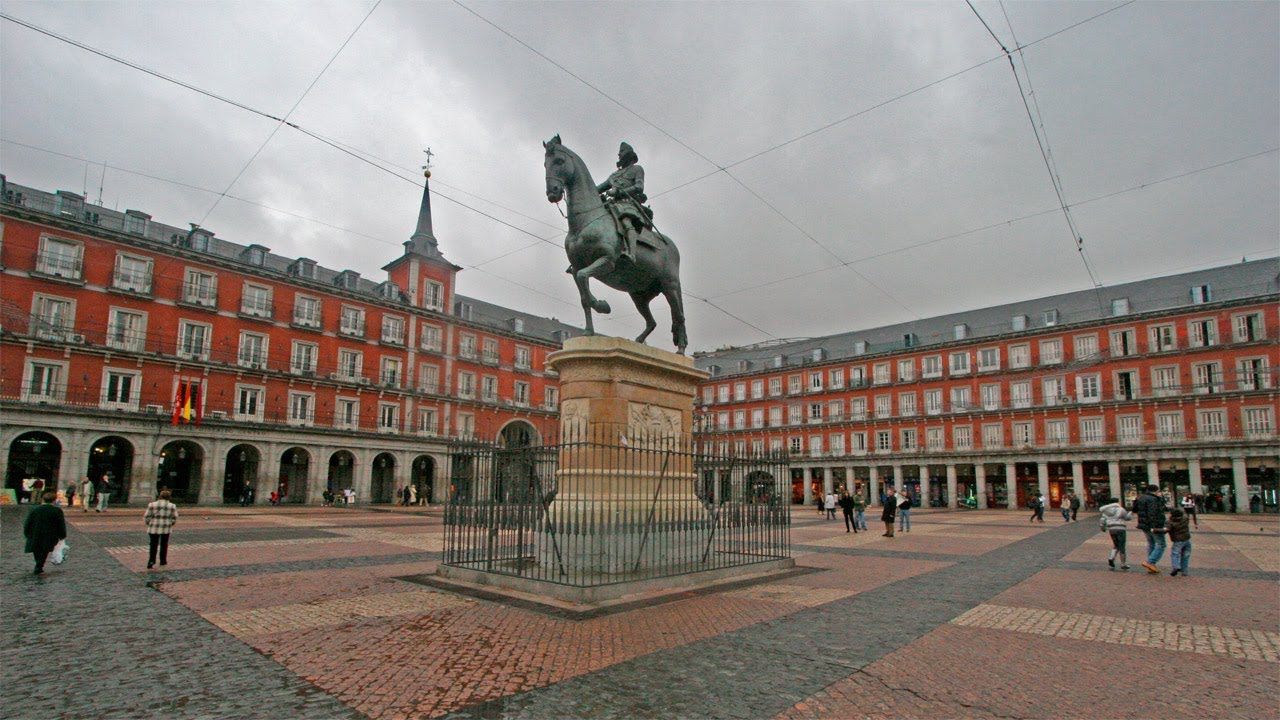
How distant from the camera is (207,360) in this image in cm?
3628

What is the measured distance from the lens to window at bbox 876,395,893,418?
55.8m

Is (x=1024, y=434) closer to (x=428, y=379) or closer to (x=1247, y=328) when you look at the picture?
(x=1247, y=328)

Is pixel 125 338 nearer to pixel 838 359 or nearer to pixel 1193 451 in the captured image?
pixel 838 359

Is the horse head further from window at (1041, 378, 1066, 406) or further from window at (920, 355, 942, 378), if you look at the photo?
window at (920, 355, 942, 378)

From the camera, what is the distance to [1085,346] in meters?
46.7

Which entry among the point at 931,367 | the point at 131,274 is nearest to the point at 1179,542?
the point at 131,274

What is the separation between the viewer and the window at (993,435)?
49625mm

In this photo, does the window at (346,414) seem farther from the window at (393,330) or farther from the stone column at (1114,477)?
the stone column at (1114,477)

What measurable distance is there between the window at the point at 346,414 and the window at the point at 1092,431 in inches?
1939

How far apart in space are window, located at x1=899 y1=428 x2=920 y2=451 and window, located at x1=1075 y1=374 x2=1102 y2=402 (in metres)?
11.7

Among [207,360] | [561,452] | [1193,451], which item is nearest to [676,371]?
[561,452]

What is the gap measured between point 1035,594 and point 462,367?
43881mm

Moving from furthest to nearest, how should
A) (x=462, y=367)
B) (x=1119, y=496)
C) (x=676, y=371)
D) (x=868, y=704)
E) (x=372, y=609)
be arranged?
(x=462, y=367) < (x=1119, y=496) < (x=676, y=371) < (x=372, y=609) < (x=868, y=704)

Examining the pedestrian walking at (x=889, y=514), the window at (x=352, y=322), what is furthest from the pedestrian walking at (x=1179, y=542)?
the window at (x=352, y=322)
